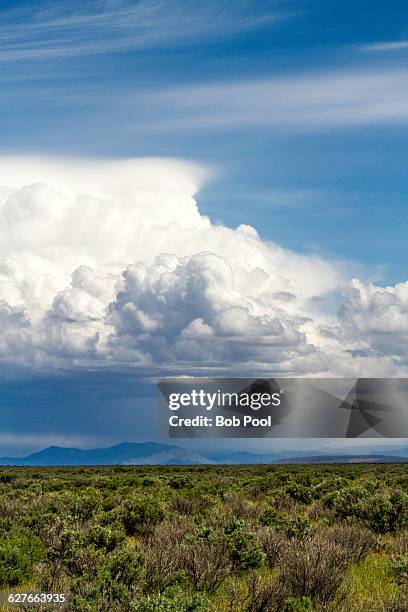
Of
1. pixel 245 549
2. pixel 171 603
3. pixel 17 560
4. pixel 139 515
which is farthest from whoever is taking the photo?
pixel 139 515

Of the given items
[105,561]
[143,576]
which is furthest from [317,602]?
[105,561]

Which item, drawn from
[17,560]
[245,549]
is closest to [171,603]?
[245,549]

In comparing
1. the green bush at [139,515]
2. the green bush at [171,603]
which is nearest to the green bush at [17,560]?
the green bush at [171,603]

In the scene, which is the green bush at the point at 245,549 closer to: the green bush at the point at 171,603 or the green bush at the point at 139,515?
the green bush at the point at 171,603

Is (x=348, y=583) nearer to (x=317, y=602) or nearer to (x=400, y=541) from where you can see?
(x=317, y=602)

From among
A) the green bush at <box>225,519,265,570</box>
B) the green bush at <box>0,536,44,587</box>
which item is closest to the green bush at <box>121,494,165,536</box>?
the green bush at <box>0,536,44,587</box>

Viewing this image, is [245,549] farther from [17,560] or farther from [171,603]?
[171,603]

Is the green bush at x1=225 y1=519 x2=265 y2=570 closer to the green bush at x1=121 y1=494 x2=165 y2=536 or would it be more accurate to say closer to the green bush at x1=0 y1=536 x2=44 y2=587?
the green bush at x1=0 y1=536 x2=44 y2=587

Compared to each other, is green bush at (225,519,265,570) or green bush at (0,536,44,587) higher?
green bush at (225,519,265,570)

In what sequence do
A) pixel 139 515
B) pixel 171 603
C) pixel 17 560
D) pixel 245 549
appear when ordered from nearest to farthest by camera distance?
pixel 171 603
pixel 17 560
pixel 245 549
pixel 139 515

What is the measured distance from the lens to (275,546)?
14656mm

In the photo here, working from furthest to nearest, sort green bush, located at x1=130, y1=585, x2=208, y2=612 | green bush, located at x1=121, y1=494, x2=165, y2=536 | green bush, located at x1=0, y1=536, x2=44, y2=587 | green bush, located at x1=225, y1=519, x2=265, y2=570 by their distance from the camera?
1. green bush, located at x1=121, y1=494, x2=165, y2=536
2. green bush, located at x1=225, y1=519, x2=265, y2=570
3. green bush, located at x1=0, y1=536, x2=44, y2=587
4. green bush, located at x1=130, y1=585, x2=208, y2=612

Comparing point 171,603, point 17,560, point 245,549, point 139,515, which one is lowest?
point 139,515

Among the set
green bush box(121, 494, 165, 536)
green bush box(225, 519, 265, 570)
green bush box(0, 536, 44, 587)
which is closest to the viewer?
green bush box(0, 536, 44, 587)
